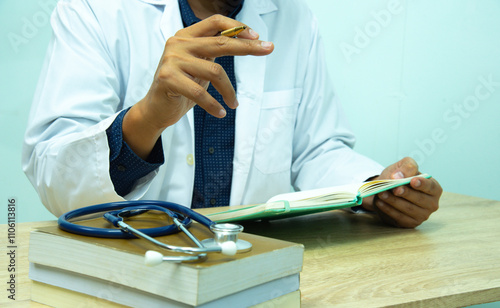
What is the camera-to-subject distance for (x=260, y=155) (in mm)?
1257

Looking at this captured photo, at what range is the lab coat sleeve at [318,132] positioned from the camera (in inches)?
50.0

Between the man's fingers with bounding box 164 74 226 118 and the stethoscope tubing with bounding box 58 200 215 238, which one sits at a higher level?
the man's fingers with bounding box 164 74 226 118

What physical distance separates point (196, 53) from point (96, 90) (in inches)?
15.5

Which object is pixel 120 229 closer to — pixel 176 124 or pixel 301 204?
pixel 301 204

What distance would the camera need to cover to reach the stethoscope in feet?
1.32

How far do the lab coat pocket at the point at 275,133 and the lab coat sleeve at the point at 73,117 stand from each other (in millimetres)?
360

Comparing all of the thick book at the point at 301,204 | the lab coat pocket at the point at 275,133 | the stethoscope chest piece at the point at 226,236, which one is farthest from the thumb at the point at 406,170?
the stethoscope chest piece at the point at 226,236

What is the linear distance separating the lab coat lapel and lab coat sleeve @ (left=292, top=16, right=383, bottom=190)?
0.57ft

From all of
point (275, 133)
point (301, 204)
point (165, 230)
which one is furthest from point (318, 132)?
point (165, 230)

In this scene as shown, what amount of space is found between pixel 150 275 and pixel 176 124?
738mm

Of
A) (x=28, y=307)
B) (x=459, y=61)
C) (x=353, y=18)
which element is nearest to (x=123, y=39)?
(x=28, y=307)

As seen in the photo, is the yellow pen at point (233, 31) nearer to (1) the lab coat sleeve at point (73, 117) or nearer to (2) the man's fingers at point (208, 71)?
(2) the man's fingers at point (208, 71)

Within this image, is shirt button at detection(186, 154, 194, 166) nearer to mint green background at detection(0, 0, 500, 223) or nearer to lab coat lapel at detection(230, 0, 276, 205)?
lab coat lapel at detection(230, 0, 276, 205)

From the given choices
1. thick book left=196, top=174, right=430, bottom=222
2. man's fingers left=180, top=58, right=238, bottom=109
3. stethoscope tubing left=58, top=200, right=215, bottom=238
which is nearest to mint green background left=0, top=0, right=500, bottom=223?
thick book left=196, top=174, right=430, bottom=222
